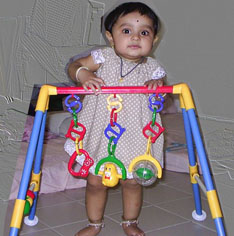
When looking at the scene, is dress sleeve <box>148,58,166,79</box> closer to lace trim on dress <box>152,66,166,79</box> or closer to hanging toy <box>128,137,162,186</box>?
lace trim on dress <box>152,66,166,79</box>

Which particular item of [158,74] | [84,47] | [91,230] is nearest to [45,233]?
[91,230]

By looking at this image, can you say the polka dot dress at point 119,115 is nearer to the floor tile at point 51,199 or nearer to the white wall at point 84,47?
the floor tile at point 51,199

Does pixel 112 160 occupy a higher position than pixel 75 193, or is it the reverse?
pixel 112 160

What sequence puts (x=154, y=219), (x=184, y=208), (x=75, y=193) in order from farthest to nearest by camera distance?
1. (x=75, y=193)
2. (x=184, y=208)
3. (x=154, y=219)

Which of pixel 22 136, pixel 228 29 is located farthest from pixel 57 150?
pixel 228 29

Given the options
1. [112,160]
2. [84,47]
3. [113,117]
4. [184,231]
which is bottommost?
[184,231]

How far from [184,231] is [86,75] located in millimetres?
610

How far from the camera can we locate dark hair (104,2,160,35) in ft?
3.68

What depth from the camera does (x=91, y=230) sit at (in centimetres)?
122

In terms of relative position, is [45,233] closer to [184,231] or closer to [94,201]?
[94,201]

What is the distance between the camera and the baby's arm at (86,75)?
1.00 metres

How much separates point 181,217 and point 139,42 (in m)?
0.66

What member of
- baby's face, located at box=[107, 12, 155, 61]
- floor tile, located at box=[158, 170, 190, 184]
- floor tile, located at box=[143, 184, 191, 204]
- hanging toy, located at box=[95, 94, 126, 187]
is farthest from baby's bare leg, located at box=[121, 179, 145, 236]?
floor tile, located at box=[158, 170, 190, 184]

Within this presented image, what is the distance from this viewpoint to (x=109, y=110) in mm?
1132
